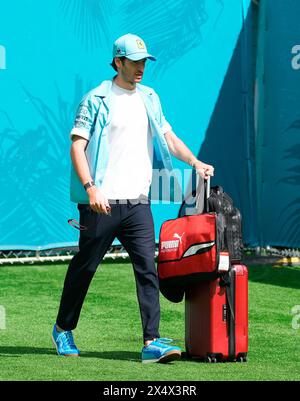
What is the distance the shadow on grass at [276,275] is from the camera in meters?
9.86

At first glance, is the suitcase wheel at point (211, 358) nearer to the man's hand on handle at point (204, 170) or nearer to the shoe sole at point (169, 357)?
the shoe sole at point (169, 357)

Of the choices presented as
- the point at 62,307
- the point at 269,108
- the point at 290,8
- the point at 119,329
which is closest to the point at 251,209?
the point at 269,108

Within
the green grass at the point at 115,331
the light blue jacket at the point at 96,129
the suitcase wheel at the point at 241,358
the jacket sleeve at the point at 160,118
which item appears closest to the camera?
the green grass at the point at 115,331

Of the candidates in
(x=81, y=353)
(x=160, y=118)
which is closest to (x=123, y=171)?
(x=160, y=118)

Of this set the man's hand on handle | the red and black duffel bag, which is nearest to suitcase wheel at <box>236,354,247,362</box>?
the red and black duffel bag

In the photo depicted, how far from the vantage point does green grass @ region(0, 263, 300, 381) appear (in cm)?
566

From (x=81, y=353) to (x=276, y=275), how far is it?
14.0 feet

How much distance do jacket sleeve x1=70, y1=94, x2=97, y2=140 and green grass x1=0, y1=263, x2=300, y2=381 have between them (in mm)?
1204

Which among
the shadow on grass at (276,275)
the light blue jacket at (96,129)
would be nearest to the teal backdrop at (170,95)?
the shadow on grass at (276,275)

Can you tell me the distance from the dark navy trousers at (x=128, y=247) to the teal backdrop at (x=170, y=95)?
167 inches

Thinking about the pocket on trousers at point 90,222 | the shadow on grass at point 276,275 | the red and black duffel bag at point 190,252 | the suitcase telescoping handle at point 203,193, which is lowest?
the shadow on grass at point 276,275

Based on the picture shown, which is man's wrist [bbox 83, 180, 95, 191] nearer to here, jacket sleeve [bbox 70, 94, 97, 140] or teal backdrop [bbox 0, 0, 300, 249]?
jacket sleeve [bbox 70, 94, 97, 140]

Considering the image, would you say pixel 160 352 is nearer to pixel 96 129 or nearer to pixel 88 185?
pixel 88 185

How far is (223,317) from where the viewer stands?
239 inches
